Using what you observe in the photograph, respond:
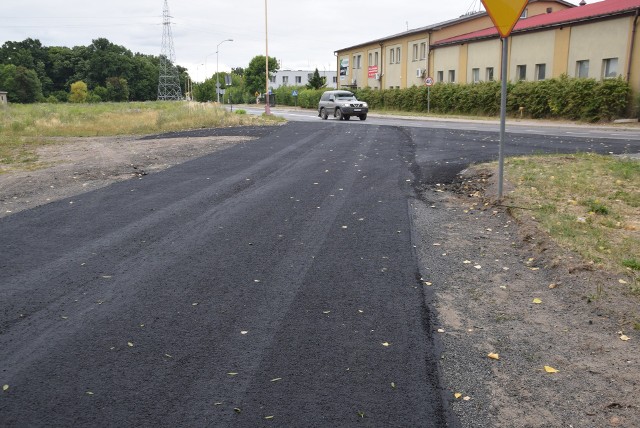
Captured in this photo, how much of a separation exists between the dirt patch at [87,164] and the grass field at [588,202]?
7.86 metres

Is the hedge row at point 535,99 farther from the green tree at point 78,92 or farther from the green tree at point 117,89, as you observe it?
the green tree at point 117,89

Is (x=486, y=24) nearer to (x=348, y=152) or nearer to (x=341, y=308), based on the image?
(x=348, y=152)

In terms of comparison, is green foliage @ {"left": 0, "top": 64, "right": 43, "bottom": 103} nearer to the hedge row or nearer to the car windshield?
the hedge row

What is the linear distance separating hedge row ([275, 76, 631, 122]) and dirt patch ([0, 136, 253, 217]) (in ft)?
66.9

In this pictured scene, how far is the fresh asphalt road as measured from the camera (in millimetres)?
3387

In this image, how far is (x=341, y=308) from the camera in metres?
4.86

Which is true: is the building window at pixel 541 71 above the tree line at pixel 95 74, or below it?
below

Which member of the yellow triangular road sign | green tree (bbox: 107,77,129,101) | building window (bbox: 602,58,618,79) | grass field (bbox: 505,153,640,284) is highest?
green tree (bbox: 107,77,129,101)

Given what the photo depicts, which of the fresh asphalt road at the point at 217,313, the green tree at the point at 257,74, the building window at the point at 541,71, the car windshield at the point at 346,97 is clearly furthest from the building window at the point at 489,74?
the green tree at the point at 257,74

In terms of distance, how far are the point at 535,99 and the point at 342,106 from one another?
38.1ft

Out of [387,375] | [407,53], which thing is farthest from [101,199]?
[407,53]

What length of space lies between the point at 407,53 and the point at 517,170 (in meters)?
47.2

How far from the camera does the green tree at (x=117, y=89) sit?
11956cm

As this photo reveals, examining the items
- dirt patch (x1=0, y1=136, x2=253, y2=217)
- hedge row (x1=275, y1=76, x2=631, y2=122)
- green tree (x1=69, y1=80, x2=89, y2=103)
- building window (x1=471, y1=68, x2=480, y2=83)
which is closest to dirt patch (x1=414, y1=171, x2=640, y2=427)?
dirt patch (x1=0, y1=136, x2=253, y2=217)
